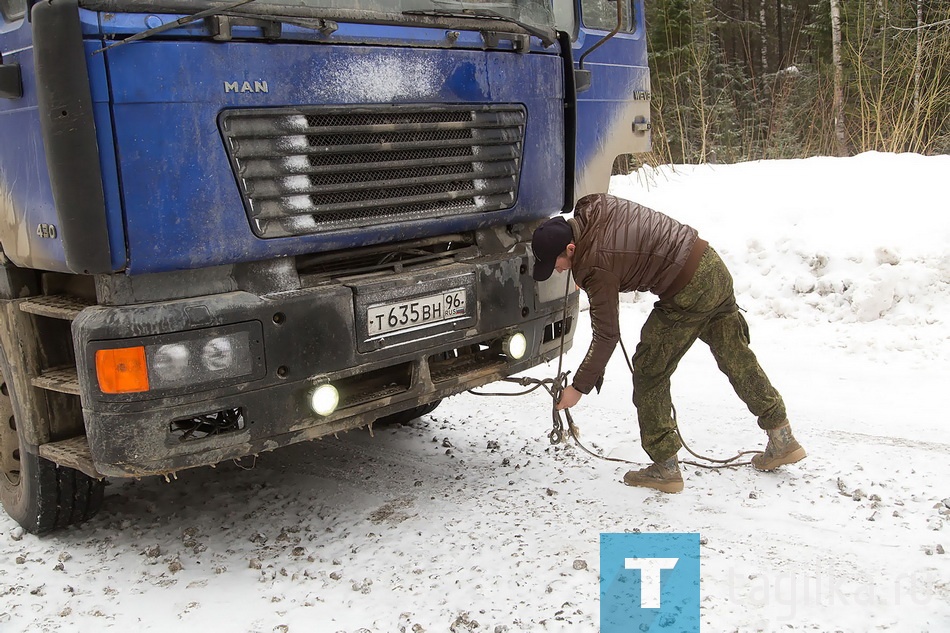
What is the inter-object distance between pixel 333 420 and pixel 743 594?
177 centimetres

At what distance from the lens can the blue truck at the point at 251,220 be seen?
9.87 feet

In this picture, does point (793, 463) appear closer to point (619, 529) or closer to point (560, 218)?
point (619, 529)

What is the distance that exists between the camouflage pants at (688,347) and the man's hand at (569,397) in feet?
1.34

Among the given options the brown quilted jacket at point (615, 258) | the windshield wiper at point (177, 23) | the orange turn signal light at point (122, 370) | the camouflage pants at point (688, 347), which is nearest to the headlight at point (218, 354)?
the orange turn signal light at point (122, 370)

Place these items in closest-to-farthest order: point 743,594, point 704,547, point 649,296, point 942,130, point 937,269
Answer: point 743,594 < point 704,547 < point 937,269 < point 649,296 < point 942,130

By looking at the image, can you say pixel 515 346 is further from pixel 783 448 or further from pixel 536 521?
pixel 783 448

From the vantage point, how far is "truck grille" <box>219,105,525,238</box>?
330 centimetres

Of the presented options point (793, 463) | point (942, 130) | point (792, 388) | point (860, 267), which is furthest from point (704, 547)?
point (942, 130)

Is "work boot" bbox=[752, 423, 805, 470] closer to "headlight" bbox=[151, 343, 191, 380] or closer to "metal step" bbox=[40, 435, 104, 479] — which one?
"headlight" bbox=[151, 343, 191, 380]

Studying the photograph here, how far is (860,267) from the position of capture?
6957mm

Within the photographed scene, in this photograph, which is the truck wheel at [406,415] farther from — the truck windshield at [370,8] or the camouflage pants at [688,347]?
the truck windshield at [370,8]

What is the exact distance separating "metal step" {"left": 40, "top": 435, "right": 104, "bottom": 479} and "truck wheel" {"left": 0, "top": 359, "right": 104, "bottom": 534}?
9.8 inches

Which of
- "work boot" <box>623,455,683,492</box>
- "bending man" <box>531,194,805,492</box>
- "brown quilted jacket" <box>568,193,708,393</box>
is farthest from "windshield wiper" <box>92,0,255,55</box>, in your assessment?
"work boot" <box>623,455,683,492</box>

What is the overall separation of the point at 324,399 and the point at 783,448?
228 cm
